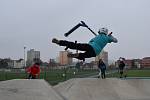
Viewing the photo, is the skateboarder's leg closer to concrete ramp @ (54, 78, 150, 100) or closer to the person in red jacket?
concrete ramp @ (54, 78, 150, 100)

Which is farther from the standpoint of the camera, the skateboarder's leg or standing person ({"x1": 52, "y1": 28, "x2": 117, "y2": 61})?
standing person ({"x1": 52, "y1": 28, "x2": 117, "y2": 61})

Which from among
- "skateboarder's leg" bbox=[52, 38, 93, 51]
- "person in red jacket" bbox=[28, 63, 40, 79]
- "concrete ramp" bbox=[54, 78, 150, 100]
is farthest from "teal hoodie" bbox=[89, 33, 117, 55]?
"person in red jacket" bbox=[28, 63, 40, 79]

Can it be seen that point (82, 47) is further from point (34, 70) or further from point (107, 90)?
point (34, 70)

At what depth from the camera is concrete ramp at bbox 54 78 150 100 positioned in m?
14.8

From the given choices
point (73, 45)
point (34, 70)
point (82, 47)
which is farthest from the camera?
point (34, 70)

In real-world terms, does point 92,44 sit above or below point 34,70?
above

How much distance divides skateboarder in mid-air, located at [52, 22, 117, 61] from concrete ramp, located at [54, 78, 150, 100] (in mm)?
1337

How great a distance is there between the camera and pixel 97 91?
15438 mm

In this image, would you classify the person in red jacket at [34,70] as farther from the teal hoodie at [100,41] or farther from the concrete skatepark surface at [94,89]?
the teal hoodie at [100,41]

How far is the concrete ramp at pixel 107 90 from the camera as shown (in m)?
14.8

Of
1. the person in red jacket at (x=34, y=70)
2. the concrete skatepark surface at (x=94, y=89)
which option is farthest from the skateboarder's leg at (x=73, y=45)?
the person in red jacket at (x=34, y=70)

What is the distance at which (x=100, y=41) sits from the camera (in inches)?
653

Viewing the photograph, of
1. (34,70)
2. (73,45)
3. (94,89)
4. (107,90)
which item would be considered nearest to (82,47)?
(73,45)

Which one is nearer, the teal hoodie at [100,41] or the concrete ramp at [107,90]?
the concrete ramp at [107,90]
